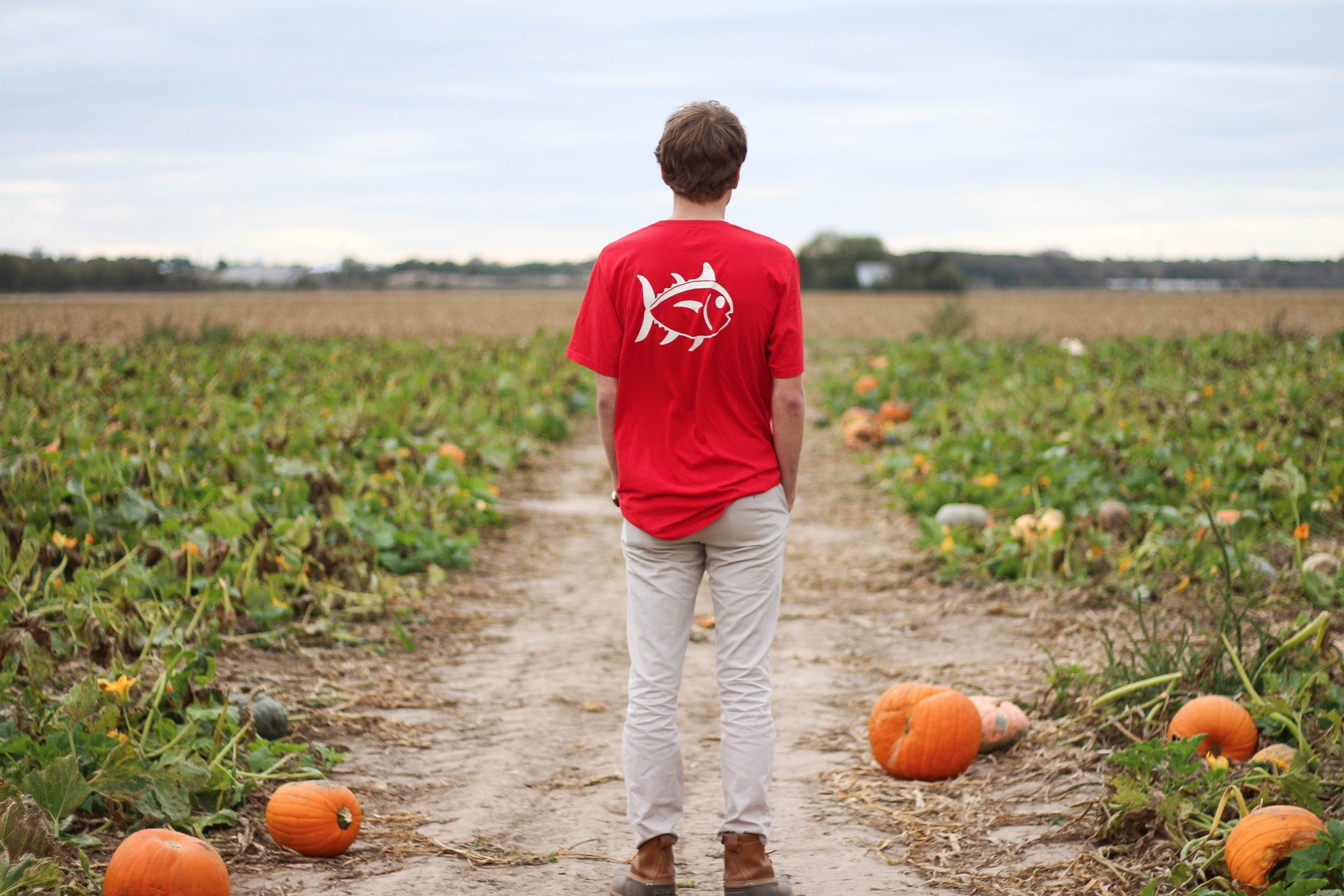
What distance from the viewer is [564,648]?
5.54m

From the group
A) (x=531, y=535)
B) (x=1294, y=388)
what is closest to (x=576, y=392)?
(x=531, y=535)

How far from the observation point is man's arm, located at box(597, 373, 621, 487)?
9.50 feet

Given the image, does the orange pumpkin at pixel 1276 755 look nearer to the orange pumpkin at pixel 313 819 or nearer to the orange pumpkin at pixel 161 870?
the orange pumpkin at pixel 313 819

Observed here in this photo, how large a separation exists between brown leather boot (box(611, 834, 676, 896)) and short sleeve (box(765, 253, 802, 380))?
1.31 meters

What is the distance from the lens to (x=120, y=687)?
3.43 m

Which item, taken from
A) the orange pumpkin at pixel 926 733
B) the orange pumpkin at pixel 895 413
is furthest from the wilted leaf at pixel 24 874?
the orange pumpkin at pixel 895 413

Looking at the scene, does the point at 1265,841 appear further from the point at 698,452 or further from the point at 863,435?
the point at 863,435

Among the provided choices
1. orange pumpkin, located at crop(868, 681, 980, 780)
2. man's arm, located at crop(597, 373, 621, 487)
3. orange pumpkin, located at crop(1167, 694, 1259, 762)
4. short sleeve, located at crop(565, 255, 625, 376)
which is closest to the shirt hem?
man's arm, located at crop(597, 373, 621, 487)

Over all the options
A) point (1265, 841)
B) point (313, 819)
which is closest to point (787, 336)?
point (1265, 841)

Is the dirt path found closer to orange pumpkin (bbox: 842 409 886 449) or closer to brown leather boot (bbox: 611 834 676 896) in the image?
brown leather boot (bbox: 611 834 676 896)

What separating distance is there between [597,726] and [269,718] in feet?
4.29

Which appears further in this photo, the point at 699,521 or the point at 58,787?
the point at 58,787

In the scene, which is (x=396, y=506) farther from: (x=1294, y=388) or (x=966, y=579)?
(x=1294, y=388)

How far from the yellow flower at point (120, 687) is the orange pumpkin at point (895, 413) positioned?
1014 cm
